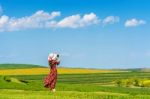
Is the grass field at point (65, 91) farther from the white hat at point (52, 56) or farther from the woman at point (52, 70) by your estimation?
the white hat at point (52, 56)

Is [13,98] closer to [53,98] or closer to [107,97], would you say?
[53,98]

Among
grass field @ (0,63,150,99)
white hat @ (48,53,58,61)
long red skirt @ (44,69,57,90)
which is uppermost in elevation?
white hat @ (48,53,58,61)

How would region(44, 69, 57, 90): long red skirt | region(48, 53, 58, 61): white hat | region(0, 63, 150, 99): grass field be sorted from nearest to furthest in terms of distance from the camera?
region(0, 63, 150, 99): grass field, region(48, 53, 58, 61): white hat, region(44, 69, 57, 90): long red skirt

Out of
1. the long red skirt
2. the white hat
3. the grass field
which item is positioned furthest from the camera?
the long red skirt

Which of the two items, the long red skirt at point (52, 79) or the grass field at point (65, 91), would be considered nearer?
the grass field at point (65, 91)

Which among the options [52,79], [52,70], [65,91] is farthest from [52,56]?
[65,91]

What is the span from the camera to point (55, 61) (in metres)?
35.2

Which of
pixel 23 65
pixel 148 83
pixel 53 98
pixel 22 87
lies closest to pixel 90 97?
pixel 53 98

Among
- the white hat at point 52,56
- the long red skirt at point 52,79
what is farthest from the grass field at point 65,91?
the white hat at point 52,56

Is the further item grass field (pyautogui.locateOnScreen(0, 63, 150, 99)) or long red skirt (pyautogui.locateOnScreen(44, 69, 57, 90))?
long red skirt (pyautogui.locateOnScreen(44, 69, 57, 90))

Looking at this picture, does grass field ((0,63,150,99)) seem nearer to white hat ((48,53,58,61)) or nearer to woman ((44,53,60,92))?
woman ((44,53,60,92))

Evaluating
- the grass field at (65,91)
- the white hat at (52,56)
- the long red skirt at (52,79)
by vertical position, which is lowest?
the grass field at (65,91)

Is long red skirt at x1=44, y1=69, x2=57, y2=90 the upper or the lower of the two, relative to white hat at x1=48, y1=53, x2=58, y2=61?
lower

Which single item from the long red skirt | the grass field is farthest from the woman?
the grass field
